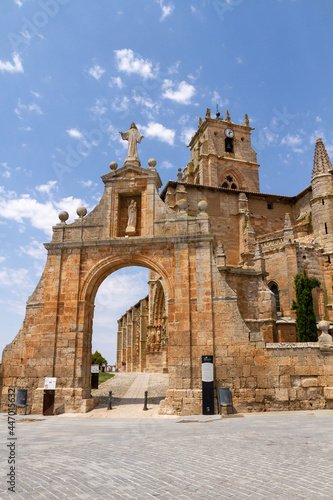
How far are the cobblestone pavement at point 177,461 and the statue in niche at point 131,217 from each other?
736 centimetres

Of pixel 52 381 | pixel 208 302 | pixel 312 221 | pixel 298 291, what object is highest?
pixel 312 221

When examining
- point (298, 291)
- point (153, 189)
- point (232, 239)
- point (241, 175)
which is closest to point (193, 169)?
point (241, 175)

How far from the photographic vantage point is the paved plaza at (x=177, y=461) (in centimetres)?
464

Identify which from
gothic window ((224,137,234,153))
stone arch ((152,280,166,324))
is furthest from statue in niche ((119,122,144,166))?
gothic window ((224,137,234,153))

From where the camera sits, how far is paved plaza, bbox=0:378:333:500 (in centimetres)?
464

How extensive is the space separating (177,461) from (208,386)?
6860 mm

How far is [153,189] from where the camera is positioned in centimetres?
1552

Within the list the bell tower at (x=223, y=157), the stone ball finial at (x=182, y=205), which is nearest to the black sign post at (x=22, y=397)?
the stone ball finial at (x=182, y=205)

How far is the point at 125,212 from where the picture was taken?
1599cm

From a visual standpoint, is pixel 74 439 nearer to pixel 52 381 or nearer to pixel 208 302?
pixel 52 381

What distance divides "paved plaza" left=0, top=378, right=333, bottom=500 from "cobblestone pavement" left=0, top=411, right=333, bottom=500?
1cm

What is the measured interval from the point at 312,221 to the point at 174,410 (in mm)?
22341

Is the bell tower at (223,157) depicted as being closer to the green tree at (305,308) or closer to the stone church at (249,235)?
the stone church at (249,235)

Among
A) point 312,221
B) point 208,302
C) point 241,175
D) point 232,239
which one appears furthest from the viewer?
point 241,175
